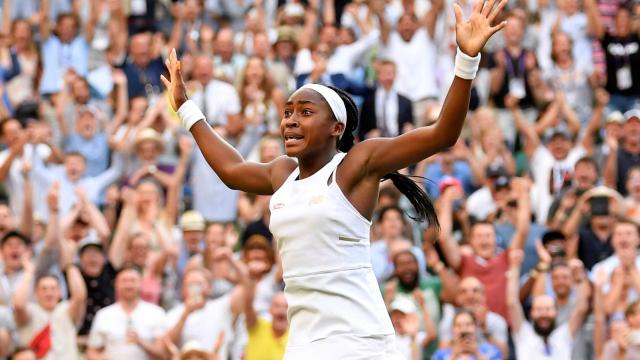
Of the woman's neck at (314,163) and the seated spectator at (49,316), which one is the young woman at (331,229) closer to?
the woman's neck at (314,163)

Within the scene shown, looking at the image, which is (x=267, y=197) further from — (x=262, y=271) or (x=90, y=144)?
(x=90, y=144)

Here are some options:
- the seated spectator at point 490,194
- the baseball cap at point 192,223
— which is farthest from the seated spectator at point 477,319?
the baseball cap at point 192,223

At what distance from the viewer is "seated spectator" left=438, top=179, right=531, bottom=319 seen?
456 inches

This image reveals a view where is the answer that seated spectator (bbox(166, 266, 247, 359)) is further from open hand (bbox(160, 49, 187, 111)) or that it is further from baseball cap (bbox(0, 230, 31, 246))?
open hand (bbox(160, 49, 187, 111))

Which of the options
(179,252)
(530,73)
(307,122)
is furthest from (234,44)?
(307,122)

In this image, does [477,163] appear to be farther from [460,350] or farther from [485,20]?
[485,20]

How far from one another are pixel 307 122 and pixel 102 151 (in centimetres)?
854

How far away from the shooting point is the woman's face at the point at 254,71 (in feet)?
50.0

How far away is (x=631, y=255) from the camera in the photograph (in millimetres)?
11391

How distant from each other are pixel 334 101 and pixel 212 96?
9.26 meters

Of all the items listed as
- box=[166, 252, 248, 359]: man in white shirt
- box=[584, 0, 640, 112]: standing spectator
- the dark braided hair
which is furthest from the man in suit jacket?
the dark braided hair

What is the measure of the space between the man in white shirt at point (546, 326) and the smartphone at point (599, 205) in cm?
141

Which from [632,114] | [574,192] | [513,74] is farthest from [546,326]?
[513,74]

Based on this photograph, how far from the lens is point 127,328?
10703 mm
